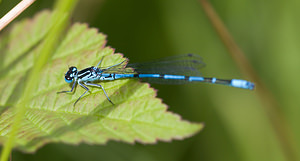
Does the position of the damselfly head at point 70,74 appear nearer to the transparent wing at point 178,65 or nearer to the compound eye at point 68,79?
the compound eye at point 68,79

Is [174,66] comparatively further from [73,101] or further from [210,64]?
[73,101]

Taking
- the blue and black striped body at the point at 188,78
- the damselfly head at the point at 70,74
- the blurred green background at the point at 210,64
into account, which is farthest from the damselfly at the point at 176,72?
the blurred green background at the point at 210,64

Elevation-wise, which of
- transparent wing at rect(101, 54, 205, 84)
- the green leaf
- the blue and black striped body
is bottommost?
the green leaf

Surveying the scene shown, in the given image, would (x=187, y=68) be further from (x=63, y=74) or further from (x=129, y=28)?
(x=63, y=74)

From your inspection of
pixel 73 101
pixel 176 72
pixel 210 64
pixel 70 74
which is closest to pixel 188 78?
pixel 176 72

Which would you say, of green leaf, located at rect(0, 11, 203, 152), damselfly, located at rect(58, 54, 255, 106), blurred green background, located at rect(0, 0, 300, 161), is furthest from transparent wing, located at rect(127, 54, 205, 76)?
green leaf, located at rect(0, 11, 203, 152)

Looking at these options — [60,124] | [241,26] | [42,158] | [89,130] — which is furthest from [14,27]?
[241,26]

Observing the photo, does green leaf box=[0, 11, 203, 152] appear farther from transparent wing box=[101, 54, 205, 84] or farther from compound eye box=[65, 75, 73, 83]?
transparent wing box=[101, 54, 205, 84]
